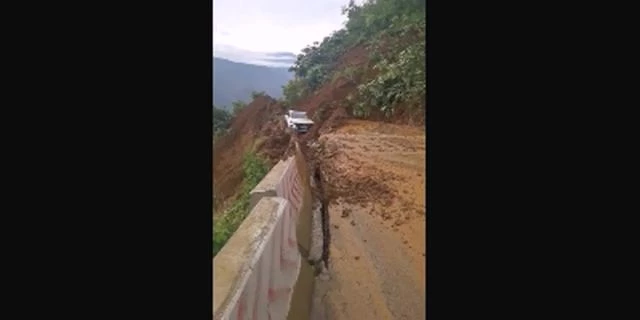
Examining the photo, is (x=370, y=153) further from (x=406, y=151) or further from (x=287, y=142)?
(x=287, y=142)

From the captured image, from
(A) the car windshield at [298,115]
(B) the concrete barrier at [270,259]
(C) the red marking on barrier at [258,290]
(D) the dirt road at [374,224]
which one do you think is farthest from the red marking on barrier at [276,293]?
(A) the car windshield at [298,115]

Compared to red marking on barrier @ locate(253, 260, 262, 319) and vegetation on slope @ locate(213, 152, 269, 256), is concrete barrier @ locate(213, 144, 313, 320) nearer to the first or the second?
red marking on barrier @ locate(253, 260, 262, 319)

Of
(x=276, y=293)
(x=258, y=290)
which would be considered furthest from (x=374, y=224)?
(x=258, y=290)

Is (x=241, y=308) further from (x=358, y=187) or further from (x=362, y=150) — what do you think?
(x=362, y=150)

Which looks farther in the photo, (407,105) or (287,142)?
(407,105)

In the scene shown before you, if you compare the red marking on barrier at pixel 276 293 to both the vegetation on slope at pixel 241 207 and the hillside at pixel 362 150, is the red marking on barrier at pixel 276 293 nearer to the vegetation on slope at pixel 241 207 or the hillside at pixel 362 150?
the vegetation on slope at pixel 241 207
